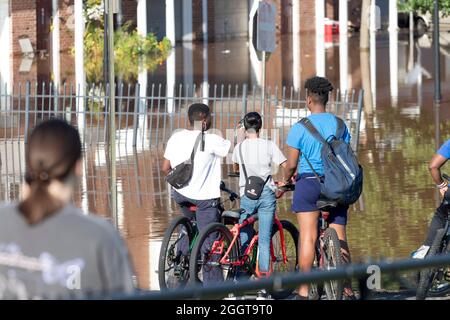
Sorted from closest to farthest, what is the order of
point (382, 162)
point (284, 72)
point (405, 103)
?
point (382, 162) → point (405, 103) → point (284, 72)

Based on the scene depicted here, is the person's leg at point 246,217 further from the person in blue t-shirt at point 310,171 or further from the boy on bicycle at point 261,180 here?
the person in blue t-shirt at point 310,171

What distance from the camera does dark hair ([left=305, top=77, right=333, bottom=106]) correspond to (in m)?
9.07

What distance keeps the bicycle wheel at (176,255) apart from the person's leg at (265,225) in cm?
49

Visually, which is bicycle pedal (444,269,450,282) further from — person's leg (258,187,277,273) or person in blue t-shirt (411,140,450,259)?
person's leg (258,187,277,273)

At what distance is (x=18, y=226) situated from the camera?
450 cm

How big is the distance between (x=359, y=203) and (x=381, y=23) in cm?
3364

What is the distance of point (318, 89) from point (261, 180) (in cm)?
78

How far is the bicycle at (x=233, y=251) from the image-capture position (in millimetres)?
8883

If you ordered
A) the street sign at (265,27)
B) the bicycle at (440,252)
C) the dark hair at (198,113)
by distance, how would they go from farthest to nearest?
the street sign at (265,27) < the dark hair at (198,113) < the bicycle at (440,252)

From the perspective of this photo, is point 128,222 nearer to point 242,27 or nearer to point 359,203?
point 359,203

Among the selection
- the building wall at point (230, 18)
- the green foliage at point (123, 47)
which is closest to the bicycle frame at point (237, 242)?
the green foliage at point (123, 47)

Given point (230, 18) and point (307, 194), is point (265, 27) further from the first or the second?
point (230, 18)
